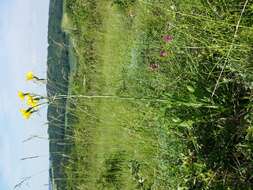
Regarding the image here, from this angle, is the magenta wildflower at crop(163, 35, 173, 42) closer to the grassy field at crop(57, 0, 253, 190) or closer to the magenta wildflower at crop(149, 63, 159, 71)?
the grassy field at crop(57, 0, 253, 190)

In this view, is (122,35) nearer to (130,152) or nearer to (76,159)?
(76,159)

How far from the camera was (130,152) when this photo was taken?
14.0 ft

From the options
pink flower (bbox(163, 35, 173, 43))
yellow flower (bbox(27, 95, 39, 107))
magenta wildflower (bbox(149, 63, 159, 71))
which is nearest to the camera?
yellow flower (bbox(27, 95, 39, 107))

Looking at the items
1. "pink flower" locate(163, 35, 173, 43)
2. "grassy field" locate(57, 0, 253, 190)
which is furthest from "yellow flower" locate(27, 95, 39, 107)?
"pink flower" locate(163, 35, 173, 43)

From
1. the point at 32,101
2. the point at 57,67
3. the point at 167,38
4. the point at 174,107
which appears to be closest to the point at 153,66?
the point at 167,38

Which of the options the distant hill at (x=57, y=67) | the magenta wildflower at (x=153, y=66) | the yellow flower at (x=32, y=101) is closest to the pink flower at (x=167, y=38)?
the magenta wildflower at (x=153, y=66)

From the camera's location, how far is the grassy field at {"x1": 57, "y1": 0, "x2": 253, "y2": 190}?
2.86 m

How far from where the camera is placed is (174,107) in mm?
3186

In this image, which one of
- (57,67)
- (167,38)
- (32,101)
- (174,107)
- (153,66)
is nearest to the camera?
(174,107)

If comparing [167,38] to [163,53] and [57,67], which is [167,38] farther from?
[57,67]

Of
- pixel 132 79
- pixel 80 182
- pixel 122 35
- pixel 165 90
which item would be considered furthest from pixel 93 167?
pixel 165 90

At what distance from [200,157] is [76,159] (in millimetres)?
2812

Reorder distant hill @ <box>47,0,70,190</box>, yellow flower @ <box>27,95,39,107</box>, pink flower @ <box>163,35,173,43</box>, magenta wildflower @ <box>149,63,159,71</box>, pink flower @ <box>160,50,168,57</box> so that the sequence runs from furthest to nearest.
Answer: distant hill @ <box>47,0,70,190</box>
magenta wildflower @ <box>149,63,159,71</box>
pink flower @ <box>160,50,168,57</box>
pink flower @ <box>163,35,173,43</box>
yellow flower @ <box>27,95,39,107</box>

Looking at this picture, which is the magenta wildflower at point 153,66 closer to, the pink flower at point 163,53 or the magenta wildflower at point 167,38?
the pink flower at point 163,53
